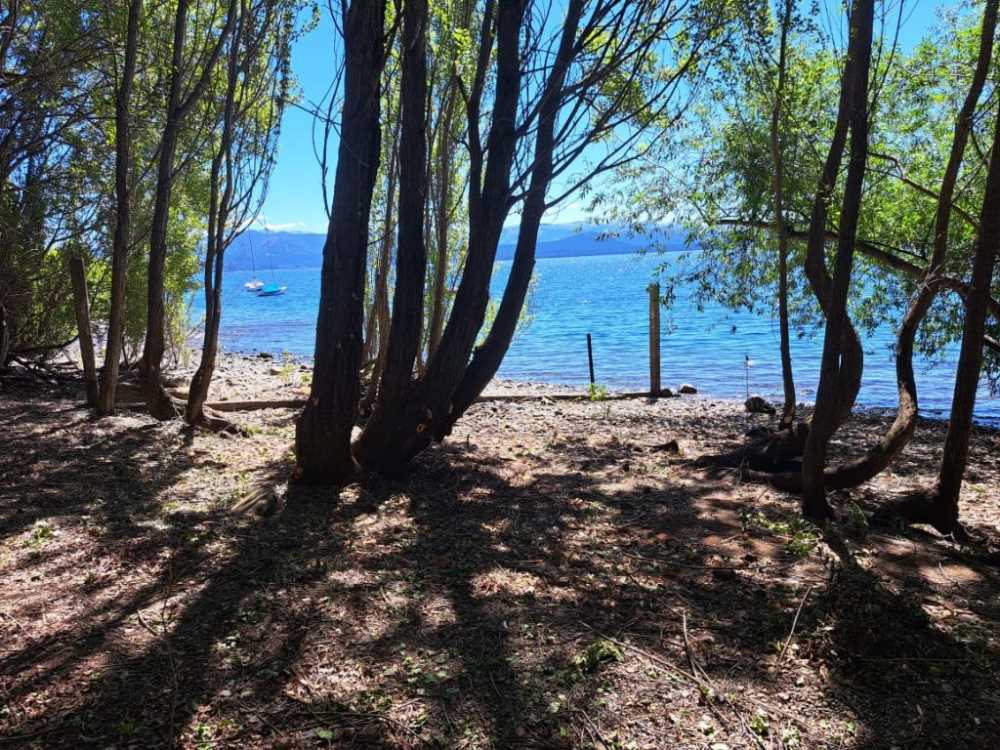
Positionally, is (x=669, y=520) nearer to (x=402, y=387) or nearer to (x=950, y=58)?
(x=402, y=387)

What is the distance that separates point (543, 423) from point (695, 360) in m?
13.4

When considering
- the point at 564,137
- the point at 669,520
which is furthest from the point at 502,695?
the point at 564,137

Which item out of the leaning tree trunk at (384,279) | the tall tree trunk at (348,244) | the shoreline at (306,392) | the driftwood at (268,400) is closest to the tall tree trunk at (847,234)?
the tall tree trunk at (348,244)

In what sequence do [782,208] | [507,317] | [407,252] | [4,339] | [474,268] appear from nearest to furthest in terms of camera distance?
1. [407,252]
2. [474,268]
3. [507,317]
4. [782,208]
5. [4,339]

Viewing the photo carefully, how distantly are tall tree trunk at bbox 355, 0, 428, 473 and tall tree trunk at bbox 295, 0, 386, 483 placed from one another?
384 millimetres

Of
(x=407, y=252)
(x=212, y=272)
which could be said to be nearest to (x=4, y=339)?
(x=212, y=272)

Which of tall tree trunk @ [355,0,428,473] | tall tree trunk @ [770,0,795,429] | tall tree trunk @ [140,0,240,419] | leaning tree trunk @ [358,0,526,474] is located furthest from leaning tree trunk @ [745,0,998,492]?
tall tree trunk @ [140,0,240,419]

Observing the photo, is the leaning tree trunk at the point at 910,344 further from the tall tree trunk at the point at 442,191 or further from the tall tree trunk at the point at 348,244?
the tall tree trunk at the point at 442,191

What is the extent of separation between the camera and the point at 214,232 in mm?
8172

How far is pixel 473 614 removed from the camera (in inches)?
146

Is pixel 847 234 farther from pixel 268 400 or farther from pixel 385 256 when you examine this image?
pixel 268 400

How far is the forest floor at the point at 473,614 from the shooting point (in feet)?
9.07

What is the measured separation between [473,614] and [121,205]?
602 cm

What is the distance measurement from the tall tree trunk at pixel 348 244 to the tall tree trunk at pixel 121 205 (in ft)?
9.50
